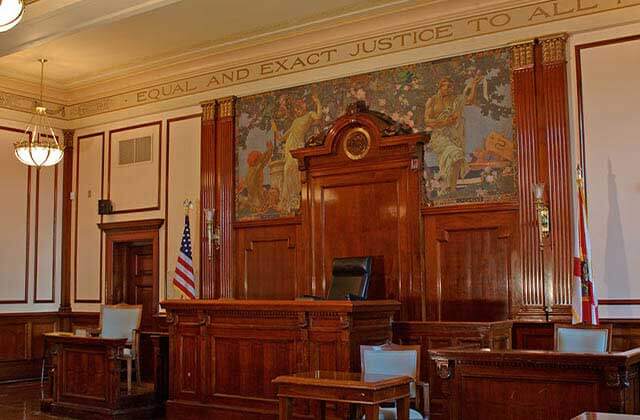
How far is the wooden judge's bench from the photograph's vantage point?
7.43 meters

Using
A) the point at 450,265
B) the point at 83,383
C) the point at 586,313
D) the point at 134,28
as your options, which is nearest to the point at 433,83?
the point at 450,265

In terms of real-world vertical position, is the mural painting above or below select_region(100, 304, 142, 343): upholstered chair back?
above

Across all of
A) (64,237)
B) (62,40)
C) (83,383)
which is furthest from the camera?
(64,237)

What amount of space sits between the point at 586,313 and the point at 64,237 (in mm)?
8514

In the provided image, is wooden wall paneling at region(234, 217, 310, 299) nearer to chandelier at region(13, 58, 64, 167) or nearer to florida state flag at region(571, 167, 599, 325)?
chandelier at region(13, 58, 64, 167)

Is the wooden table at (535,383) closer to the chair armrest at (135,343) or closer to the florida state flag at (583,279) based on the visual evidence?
the florida state flag at (583,279)

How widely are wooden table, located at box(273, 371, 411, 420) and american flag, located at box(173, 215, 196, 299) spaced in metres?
4.63

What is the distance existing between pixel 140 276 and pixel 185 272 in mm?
2293

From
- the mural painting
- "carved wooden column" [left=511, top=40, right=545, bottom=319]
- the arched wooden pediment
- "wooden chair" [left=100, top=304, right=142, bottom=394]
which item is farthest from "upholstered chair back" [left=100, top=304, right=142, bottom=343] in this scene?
"carved wooden column" [left=511, top=40, right=545, bottom=319]

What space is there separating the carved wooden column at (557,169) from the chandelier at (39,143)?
6454mm

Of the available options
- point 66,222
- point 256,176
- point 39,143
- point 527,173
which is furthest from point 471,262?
point 66,222

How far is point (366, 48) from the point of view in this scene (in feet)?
31.0

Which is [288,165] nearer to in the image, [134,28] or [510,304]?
[134,28]

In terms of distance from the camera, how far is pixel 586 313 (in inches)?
283
